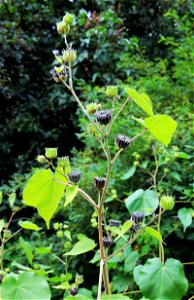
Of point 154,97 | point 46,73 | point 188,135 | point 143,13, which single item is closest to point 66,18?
point 188,135

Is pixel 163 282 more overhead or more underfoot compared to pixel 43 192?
more underfoot

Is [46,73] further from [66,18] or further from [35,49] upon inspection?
[66,18]

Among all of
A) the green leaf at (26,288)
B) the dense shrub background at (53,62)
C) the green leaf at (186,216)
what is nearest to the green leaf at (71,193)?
the green leaf at (26,288)

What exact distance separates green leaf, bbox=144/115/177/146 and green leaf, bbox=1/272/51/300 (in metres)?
0.31

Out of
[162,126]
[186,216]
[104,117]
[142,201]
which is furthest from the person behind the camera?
[186,216]

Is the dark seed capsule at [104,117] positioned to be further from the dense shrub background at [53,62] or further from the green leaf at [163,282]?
the dense shrub background at [53,62]

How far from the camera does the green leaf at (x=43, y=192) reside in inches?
28.8

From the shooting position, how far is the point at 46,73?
3.53 m

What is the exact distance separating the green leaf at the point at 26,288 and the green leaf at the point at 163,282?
0.20 metres

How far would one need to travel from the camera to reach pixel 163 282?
84 cm

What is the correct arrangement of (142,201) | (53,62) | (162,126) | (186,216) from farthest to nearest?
(53,62)
(186,216)
(142,201)
(162,126)

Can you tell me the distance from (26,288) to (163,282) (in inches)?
10.2

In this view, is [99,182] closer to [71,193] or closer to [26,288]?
[71,193]

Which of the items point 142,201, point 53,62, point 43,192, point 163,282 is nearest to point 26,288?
point 43,192
